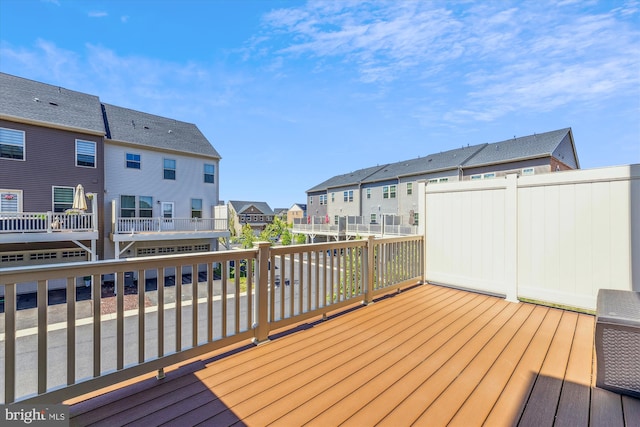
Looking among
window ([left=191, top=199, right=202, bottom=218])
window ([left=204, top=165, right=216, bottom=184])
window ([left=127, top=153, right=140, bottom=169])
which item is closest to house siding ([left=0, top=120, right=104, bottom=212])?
window ([left=127, top=153, right=140, bottom=169])

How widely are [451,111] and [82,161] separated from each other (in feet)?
51.7

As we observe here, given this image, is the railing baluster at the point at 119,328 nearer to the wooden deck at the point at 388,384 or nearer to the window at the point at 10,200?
the wooden deck at the point at 388,384

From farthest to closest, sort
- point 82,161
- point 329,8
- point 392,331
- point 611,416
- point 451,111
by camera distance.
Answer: point 451,111, point 82,161, point 329,8, point 392,331, point 611,416

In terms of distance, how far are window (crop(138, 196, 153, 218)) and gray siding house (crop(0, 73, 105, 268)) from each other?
1515mm

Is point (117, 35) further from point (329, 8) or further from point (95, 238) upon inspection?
point (329, 8)

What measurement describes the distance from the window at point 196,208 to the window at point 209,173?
1.20 meters

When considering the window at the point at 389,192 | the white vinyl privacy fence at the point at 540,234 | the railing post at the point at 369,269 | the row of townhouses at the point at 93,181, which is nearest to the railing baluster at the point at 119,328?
the railing post at the point at 369,269

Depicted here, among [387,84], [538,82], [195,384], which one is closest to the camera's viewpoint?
[195,384]

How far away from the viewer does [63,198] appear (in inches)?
425

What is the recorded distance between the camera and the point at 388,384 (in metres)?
1.85

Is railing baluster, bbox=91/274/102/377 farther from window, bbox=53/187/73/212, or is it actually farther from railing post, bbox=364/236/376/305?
window, bbox=53/187/73/212

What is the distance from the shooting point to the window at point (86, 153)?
11.1 m

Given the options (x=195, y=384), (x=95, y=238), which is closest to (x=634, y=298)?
(x=195, y=384)

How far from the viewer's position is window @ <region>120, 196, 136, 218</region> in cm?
1214
